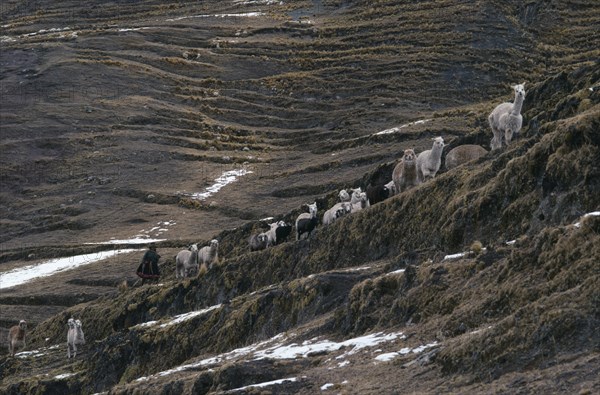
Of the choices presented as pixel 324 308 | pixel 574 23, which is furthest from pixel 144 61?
pixel 324 308

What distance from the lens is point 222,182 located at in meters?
101

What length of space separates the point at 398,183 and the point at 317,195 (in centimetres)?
5368

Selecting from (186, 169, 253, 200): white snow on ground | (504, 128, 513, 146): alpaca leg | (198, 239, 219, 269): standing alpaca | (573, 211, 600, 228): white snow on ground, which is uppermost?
(573, 211, 600, 228): white snow on ground

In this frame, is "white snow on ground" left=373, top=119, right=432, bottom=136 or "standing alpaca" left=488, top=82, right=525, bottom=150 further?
"white snow on ground" left=373, top=119, right=432, bottom=136

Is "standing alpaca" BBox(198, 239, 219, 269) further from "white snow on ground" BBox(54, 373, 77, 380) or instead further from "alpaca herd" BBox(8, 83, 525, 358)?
"white snow on ground" BBox(54, 373, 77, 380)

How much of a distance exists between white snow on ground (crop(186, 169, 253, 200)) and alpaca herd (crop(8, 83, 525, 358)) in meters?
54.1

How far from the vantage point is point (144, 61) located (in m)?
149

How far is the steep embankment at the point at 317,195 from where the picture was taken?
652 inches

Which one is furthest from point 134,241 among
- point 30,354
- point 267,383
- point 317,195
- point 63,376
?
point 267,383

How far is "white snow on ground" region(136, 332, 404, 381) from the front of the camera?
18.4 metres

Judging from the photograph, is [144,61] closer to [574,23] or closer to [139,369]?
[574,23]

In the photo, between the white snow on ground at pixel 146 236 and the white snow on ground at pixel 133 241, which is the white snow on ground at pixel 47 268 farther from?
the white snow on ground at pixel 146 236

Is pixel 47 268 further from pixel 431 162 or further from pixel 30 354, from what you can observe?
pixel 431 162

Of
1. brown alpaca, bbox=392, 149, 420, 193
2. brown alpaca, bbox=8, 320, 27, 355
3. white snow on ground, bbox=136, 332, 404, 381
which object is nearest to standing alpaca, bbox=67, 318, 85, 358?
brown alpaca, bbox=8, 320, 27, 355
